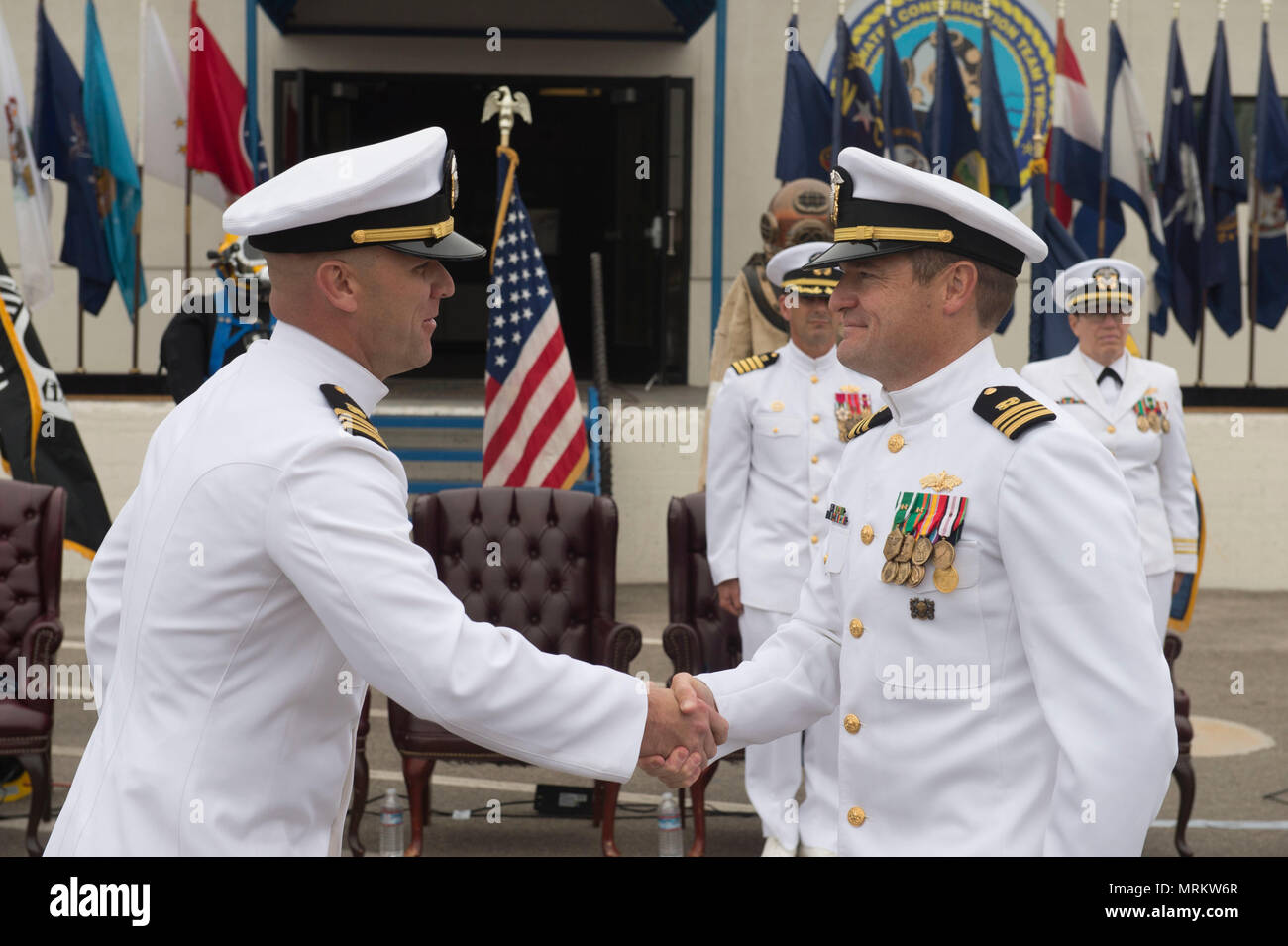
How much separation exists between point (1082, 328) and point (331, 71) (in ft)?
28.7

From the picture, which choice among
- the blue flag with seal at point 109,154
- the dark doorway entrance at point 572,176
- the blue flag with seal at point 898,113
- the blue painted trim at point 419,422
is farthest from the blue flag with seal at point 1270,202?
the blue flag with seal at point 109,154

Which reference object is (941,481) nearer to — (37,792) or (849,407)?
(849,407)

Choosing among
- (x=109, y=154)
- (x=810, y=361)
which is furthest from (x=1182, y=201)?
(x=109, y=154)

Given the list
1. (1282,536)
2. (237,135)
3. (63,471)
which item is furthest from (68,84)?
(1282,536)

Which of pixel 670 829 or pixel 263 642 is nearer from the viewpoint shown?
pixel 263 642

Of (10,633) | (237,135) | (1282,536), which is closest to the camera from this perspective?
(10,633)

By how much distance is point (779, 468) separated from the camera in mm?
5609

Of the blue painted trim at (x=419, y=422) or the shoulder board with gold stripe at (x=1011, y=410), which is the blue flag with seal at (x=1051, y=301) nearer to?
the blue painted trim at (x=419, y=422)

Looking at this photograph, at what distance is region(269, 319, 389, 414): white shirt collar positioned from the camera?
221 cm

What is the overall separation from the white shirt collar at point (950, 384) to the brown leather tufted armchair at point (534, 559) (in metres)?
3.33

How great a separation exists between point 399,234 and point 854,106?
873cm

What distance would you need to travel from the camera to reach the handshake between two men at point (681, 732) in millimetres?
2377
